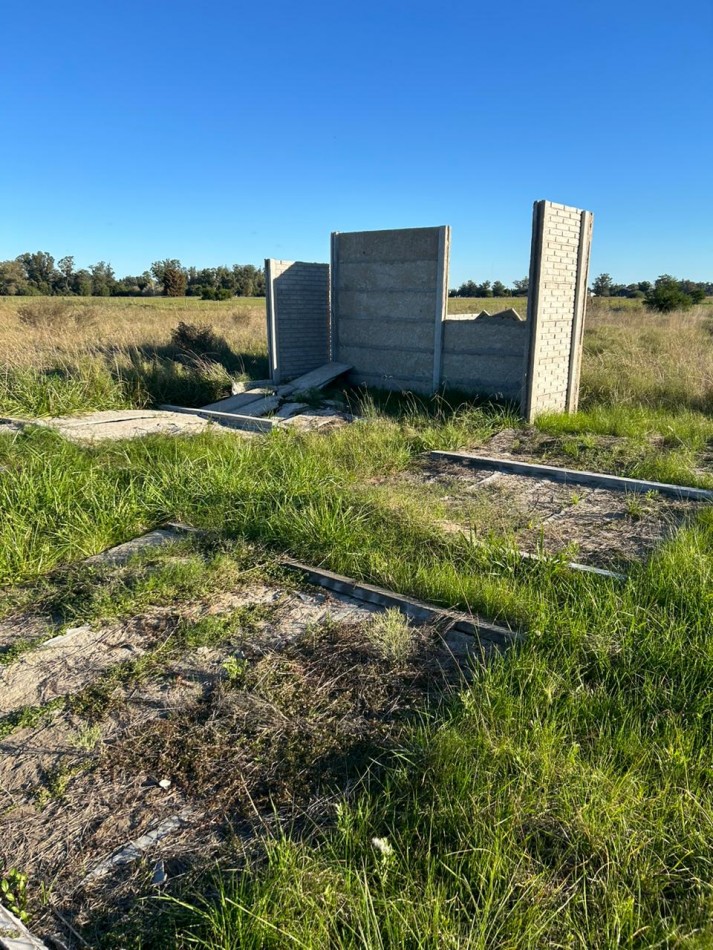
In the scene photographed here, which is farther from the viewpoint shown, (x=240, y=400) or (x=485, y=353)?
(x=240, y=400)

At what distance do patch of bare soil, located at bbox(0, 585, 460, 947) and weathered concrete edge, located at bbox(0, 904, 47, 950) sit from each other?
56 mm

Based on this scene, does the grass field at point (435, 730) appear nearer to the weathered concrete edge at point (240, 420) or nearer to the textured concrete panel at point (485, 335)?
the weathered concrete edge at point (240, 420)

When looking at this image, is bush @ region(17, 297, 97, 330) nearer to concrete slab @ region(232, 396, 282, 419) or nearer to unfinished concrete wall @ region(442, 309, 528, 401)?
concrete slab @ region(232, 396, 282, 419)

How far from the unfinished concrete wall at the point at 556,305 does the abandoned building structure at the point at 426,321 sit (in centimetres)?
1

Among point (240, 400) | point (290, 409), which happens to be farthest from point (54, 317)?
point (290, 409)

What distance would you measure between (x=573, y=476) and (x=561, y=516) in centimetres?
120

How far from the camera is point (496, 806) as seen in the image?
2145 mm

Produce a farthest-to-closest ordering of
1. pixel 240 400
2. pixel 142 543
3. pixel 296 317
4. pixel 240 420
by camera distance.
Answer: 1. pixel 296 317
2. pixel 240 400
3. pixel 240 420
4. pixel 142 543

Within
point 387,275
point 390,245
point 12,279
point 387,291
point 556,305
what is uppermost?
point 12,279

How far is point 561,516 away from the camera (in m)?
5.31

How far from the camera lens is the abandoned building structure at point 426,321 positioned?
8.90 metres

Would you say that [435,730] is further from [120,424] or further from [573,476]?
[120,424]

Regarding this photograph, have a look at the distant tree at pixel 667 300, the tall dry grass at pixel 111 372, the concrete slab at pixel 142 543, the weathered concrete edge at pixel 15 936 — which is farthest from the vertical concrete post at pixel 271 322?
the distant tree at pixel 667 300

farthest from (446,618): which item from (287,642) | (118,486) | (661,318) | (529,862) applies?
(661,318)
